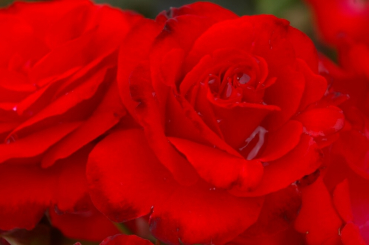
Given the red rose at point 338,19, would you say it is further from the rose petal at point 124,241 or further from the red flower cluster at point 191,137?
the rose petal at point 124,241

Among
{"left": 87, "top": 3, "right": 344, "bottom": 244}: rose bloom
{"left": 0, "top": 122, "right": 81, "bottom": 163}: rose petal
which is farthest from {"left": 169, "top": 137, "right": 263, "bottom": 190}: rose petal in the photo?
{"left": 0, "top": 122, "right": 81, "bottom": 163}: rose petal

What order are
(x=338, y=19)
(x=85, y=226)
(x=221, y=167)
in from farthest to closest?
(x=338, y=19) → (x=85, y=226) → (x=221, y=167)

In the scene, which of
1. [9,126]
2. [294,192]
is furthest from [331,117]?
[9,126]

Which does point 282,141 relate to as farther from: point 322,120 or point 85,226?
point 85,226

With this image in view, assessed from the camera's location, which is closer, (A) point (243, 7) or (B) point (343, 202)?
(B) point (343, 202)

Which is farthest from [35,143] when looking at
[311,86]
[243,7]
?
[243,7]

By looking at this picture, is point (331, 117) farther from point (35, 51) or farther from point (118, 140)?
point (35, 51)
